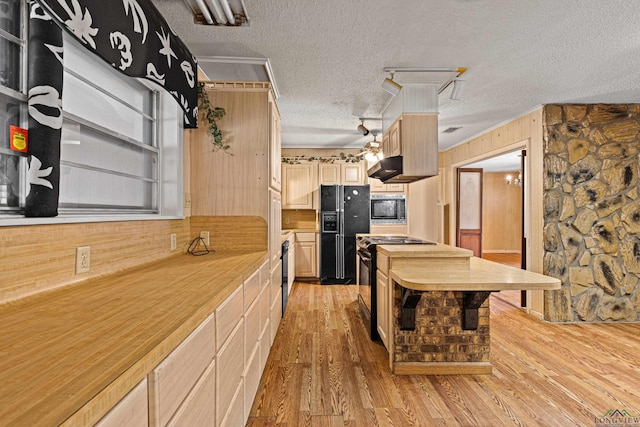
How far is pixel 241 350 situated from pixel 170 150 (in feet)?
4.75

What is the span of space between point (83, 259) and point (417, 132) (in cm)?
266

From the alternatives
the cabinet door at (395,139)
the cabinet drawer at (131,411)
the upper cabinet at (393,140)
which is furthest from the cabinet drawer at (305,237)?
the cabinet drawer at (131,411)

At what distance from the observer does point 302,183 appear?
5723 mm

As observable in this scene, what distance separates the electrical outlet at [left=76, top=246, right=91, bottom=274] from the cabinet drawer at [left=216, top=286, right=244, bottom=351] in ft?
2.06

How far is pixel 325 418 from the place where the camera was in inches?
75.1

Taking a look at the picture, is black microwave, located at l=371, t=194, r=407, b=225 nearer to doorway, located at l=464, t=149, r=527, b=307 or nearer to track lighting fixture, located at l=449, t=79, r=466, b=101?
track lighting fixture, located at l=449, t=79, r=466, b=101

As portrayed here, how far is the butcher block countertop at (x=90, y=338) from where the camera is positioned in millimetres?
531

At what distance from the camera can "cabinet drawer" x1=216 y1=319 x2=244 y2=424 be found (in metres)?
1.27

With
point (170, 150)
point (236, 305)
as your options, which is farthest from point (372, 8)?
point (236, 305)

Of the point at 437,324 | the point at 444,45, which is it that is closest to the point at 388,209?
the point at 437,324

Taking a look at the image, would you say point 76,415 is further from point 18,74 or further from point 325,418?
point 325,418

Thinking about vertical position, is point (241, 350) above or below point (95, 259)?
below

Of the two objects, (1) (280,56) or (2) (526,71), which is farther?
(2) (526,71)

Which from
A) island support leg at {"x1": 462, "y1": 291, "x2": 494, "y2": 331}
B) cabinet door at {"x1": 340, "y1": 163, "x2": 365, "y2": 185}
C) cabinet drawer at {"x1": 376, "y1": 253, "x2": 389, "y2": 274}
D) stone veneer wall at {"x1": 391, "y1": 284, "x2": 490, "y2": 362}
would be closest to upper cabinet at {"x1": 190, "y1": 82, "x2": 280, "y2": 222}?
cabinet drawer at {"x1": 376, "y1": 253, "x2": 389, "y2": 274}
